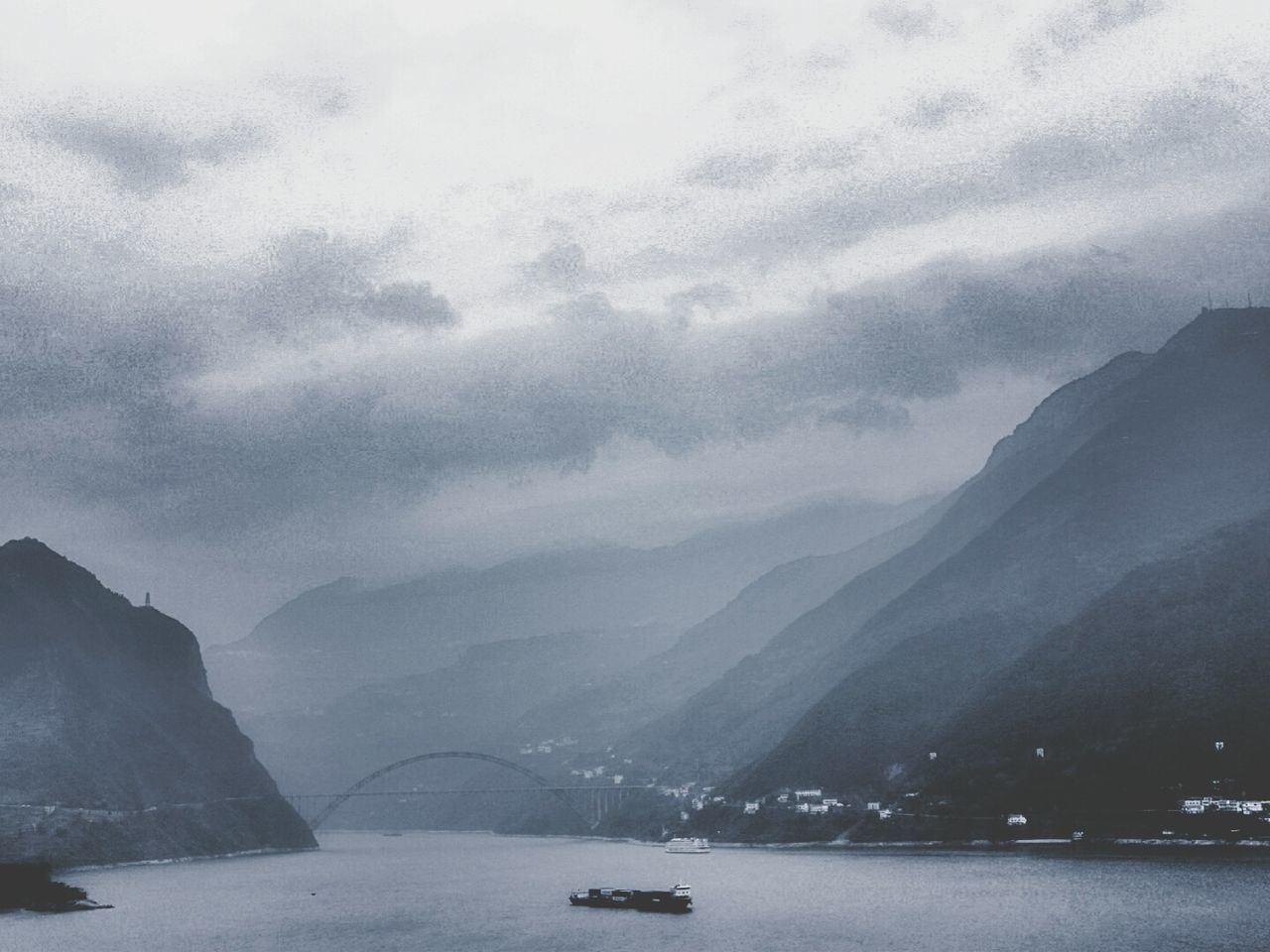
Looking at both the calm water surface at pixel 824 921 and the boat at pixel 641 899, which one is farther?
the boat at pixel 641 899

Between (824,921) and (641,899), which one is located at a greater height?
(641,899)

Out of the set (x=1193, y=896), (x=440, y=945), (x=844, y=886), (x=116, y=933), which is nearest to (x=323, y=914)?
(x=116, y=933)

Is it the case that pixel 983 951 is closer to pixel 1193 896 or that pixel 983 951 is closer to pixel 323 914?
pixel 1193 896

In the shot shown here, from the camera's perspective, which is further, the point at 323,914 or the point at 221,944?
the point at 323,914

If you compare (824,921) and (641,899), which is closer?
(824,921)

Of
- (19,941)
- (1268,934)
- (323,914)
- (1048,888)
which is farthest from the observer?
(323,914)

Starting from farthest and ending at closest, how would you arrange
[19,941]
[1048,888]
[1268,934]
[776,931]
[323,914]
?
[323,914], [1048,888], [19,941], [776,931], [1268,934]

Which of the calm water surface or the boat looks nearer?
the calm water surface
